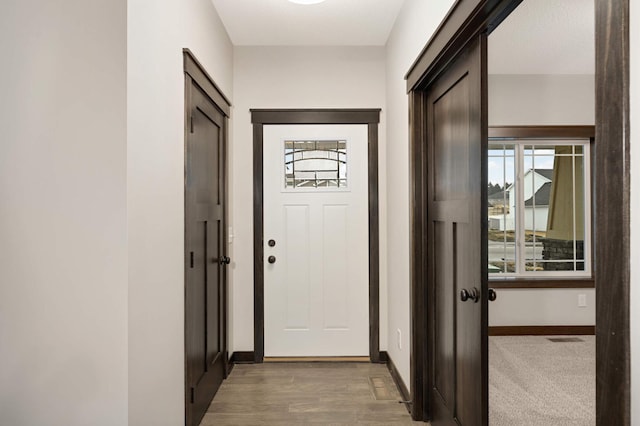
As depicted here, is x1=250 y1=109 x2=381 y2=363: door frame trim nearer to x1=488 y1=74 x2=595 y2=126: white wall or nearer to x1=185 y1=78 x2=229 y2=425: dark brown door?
x1=185 y1=78 x2=229 y2=425: dark brown door

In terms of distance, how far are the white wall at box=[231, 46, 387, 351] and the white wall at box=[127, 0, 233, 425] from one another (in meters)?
1.16

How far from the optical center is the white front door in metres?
3.54

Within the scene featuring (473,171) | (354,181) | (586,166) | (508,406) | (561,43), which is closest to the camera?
(473,171)

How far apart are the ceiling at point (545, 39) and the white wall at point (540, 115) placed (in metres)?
0.13

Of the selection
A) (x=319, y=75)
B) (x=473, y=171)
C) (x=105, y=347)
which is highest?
(x=319, y=75)

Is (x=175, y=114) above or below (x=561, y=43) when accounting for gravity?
below

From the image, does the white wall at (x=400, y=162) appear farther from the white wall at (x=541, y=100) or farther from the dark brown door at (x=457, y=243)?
the white wall at (x=541, y=100)

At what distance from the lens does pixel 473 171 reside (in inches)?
69.9

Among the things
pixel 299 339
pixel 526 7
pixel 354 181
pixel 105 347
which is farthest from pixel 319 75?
pixel 105 347

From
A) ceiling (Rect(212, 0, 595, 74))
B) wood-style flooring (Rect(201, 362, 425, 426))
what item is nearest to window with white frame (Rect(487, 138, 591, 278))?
ceiling (Rect(212, 0, 595, 74))

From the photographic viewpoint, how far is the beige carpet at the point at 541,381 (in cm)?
254

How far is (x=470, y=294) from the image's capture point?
1.80 m

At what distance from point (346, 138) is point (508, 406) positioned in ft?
→ 7.53

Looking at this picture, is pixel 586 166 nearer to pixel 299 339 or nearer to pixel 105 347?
pixel 299 339
